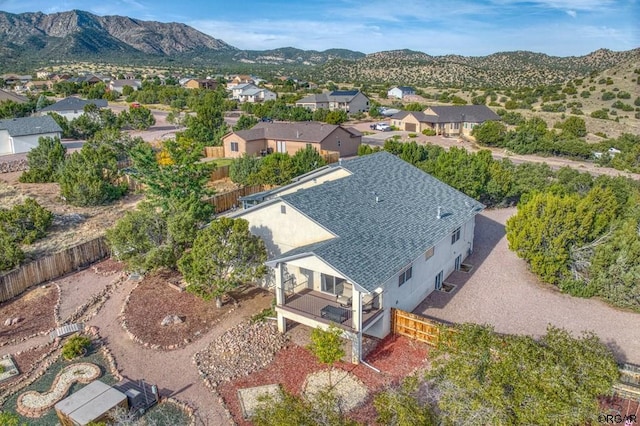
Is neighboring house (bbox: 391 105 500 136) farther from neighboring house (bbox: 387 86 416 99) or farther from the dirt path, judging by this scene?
the dirt path

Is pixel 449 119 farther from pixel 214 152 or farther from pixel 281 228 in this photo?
pixel 281 228

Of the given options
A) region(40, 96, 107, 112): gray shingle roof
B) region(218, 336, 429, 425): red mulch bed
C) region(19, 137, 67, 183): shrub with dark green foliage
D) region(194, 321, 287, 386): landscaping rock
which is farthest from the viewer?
region(40, 96, 107, 112): gray shingle roof

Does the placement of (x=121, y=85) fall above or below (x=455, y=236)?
above

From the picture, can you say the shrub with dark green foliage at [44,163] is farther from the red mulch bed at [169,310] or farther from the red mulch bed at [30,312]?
the red mulch bed at [169,310]

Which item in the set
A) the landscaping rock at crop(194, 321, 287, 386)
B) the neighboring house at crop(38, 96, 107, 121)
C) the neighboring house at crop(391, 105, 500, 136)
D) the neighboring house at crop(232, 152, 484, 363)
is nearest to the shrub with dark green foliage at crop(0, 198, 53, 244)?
the neighboring house at crop(232, 152, 484, 363)

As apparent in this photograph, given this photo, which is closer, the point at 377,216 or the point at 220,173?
the point at 377,216

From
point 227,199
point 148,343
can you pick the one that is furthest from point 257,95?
point 148,343

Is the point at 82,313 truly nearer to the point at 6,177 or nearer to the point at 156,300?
the point at 156,300
